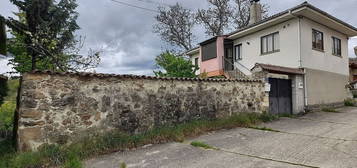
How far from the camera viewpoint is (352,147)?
5.30 meters

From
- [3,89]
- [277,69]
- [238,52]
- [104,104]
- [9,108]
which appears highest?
[238,52]

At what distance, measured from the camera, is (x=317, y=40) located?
41.5 feet

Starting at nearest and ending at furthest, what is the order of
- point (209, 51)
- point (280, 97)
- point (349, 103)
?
1. point (280, 97)
2. point (349, 103)
3. point (209, 51)

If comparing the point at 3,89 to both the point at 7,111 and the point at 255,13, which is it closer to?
the point at 7,111

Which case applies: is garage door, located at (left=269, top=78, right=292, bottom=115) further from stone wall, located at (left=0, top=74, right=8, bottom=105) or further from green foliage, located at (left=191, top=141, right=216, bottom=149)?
stone wall, located at (left=0, top=74, right=8, bottom=105)

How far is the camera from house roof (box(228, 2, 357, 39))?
35.4ft

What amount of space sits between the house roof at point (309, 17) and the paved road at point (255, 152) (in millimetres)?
6181

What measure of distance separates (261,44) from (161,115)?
9.24 m

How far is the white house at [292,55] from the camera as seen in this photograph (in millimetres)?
10734

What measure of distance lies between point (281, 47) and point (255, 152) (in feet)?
28.9

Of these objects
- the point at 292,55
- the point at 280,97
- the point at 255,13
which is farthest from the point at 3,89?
the point at 255,13

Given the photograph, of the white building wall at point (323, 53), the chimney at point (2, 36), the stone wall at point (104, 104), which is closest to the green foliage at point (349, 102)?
the white building wall at point (323, 53)

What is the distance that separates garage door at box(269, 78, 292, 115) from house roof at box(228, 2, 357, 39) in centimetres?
335

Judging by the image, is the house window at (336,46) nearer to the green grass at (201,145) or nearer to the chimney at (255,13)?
the chimney at (255,13)
